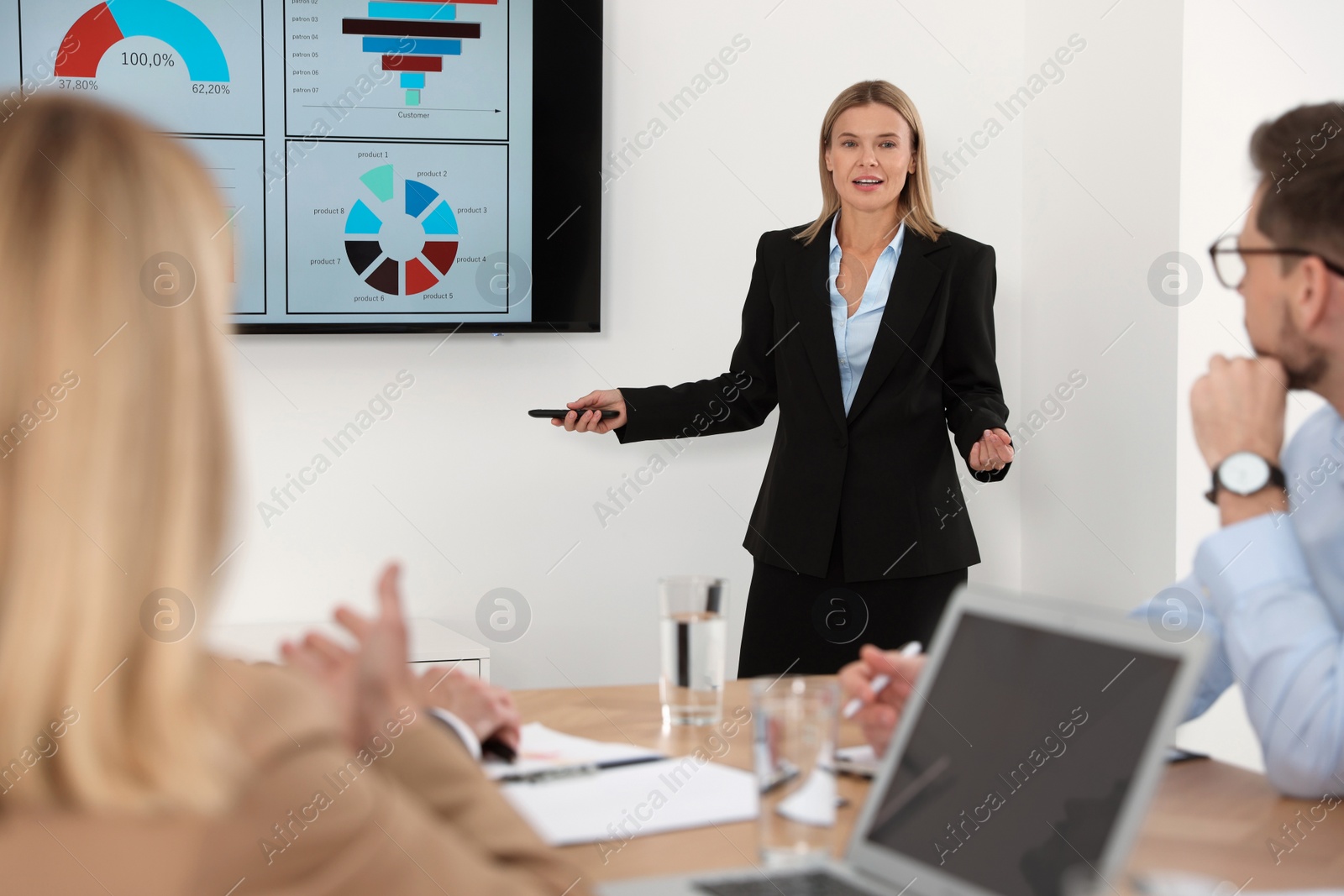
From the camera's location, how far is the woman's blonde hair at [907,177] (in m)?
2.68

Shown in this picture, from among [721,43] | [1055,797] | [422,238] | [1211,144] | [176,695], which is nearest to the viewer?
[176,695]

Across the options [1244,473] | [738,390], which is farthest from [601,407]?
[1244,473]

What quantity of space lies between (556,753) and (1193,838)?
1.98ft

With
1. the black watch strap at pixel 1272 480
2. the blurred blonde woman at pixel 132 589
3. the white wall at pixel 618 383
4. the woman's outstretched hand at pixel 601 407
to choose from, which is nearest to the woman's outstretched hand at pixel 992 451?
the woman's outstretched hand at pixel 601 407

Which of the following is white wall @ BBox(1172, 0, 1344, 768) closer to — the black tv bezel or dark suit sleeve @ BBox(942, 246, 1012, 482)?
dark suit sleeve @ BBox(942, 246, 1012, 482)

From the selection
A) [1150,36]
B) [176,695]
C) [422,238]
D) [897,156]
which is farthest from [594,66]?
[176,695]

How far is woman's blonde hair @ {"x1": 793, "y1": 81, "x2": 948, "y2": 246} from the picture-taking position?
2.68 metres

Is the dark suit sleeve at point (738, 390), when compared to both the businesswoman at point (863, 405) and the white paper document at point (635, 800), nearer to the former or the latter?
the businesswoman at point (863, 405)

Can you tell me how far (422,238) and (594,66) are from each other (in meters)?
0.59

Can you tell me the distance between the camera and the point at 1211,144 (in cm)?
256

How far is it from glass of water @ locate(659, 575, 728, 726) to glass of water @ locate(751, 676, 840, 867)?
14.7 inches

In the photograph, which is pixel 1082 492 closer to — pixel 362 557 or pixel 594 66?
pixel 594 66

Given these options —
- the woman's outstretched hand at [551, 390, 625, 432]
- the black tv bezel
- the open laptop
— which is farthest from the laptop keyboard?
the black tv bezel

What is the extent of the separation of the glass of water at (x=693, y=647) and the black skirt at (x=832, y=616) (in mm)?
1269
